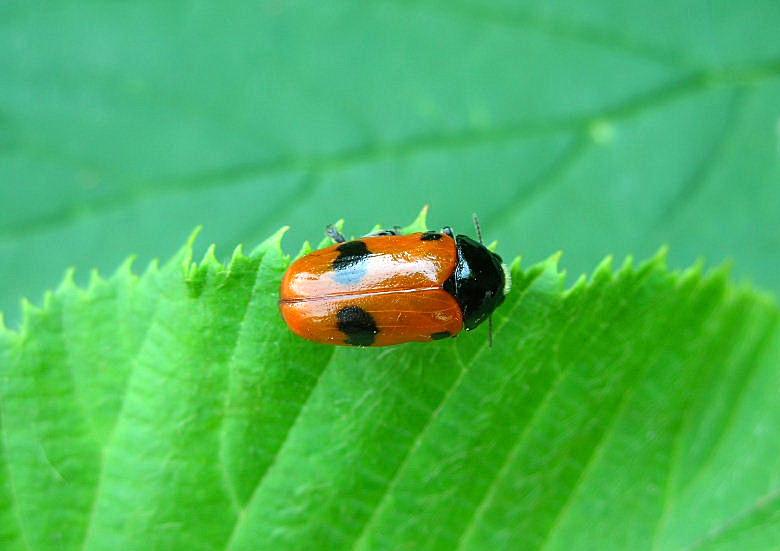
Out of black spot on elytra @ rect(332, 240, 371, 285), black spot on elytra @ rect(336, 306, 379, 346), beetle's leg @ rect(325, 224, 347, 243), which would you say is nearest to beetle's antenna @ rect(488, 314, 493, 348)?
black spot on elytra @ rect(336, 306, 379, 346)

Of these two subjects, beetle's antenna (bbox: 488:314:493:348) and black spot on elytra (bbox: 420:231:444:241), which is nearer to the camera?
beetle's antenna (bbox: 488:314:493:348)

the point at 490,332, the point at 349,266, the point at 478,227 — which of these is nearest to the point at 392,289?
the point at 349,266

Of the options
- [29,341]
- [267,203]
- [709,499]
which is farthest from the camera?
[267,203]

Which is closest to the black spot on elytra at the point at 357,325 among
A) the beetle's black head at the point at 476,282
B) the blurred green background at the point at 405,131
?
the beetle's black head at the point at 476,282

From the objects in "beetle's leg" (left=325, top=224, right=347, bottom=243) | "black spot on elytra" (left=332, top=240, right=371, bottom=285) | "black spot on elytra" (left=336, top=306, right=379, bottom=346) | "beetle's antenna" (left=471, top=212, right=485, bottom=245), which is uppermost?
"beetle's antenna" (left=471, top=212, right=485, bottom=245)

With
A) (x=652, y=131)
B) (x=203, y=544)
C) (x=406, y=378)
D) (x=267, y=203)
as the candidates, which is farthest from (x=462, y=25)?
(x=203, y=544)

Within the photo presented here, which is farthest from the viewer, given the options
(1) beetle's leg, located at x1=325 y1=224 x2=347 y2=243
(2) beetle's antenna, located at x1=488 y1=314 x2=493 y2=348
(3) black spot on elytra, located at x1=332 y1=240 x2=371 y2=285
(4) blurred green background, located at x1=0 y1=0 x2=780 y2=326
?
(4) blurred green background, located at x1=0 y1=0 x2=780 y2=326

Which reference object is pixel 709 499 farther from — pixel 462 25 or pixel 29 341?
pixel 462 25

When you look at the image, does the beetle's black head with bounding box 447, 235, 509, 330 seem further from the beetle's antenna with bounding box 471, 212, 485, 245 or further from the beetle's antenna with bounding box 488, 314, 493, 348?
the beetle's antenna with bounding box 471, 212, 485, 245
